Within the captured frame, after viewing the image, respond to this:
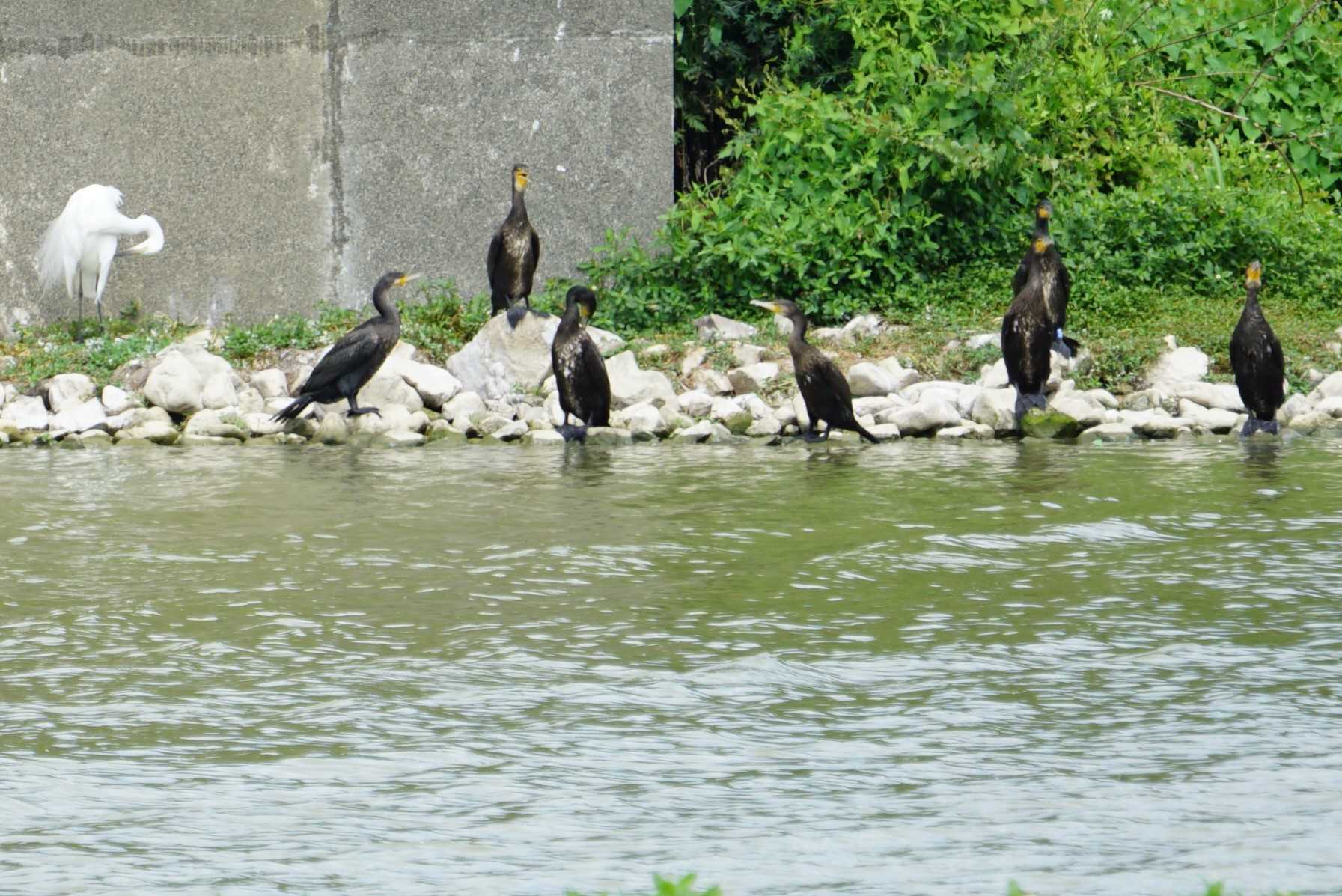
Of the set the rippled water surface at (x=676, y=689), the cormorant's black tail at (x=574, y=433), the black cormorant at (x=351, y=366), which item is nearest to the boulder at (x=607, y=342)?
the cormorant's black tail at (x=574, y=433)

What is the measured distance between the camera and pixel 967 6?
11898 mm

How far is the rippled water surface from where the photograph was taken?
124 inches

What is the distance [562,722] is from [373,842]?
81 cm

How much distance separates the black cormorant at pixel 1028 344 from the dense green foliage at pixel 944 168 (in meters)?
1.76

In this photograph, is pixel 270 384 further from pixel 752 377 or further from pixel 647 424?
pixel 752 377

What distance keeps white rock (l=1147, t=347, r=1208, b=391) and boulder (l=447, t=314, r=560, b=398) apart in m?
3.32

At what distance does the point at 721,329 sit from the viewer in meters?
10.8

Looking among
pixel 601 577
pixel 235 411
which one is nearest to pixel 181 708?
pixel 601 577

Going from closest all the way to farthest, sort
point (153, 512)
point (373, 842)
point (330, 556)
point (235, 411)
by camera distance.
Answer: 1. point (373, 842)
2. point (330, 556)
3. point (153, 512)
4. point (235, 411)

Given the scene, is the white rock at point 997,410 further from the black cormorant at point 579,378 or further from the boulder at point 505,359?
the boulder at point 505,359

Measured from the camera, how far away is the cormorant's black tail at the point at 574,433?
937 centimetres

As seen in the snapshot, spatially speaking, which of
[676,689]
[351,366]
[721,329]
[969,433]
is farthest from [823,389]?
[676,689]

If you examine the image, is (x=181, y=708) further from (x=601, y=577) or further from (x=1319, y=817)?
(x=1319, y=817)

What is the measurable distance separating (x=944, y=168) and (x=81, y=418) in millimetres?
5195
